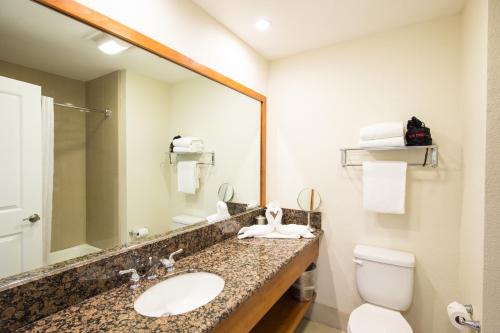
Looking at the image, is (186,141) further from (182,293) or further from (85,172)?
(182,293)

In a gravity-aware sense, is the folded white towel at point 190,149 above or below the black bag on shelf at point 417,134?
below

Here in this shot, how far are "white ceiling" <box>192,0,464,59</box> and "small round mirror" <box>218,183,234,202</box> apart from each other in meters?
1.24

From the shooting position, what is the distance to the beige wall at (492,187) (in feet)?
3.38

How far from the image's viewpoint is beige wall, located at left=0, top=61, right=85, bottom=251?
0.99 meters

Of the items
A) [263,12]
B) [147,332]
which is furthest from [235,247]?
[263,12]

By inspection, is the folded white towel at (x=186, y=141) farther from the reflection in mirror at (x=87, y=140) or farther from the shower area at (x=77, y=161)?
the shower area at (x=77, y=161)

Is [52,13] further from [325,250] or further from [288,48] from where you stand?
[325,250]

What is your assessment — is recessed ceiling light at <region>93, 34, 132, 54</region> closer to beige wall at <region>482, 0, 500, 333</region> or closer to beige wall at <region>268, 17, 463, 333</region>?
beige wall at <region>268, 17, 463, 333</region>

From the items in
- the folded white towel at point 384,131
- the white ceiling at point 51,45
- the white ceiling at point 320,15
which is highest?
the white ceiling at point 320,15

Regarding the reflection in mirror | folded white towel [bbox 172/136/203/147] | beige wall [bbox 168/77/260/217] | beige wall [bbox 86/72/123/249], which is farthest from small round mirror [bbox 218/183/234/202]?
beige wall [bbox 86/72/123/249]

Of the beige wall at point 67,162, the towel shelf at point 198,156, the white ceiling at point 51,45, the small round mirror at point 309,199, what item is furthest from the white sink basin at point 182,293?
the small round mirror at point 309,199

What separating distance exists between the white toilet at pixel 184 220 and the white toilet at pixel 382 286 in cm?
120

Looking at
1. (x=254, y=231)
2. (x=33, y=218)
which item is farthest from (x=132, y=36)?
(x=254, y=231)

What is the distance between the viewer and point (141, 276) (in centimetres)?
122
